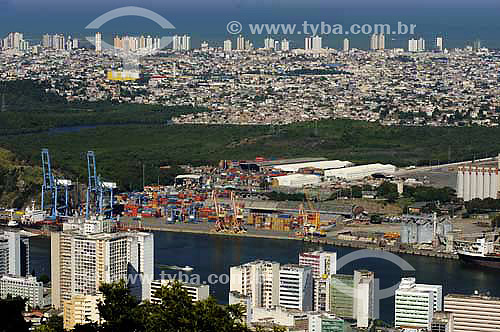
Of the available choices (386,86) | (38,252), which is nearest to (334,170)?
(38,252)

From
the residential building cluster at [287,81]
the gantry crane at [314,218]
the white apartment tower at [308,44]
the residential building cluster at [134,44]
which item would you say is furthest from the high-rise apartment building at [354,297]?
the white apartment tower at [308,44]

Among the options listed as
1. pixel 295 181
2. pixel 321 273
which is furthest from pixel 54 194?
pixel 321 273

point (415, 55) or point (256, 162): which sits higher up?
point (415, 55)

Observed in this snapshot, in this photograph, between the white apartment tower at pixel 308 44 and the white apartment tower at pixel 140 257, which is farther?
the white apartment tower at pixel 308 44

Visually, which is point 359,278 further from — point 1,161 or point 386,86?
point 386,86

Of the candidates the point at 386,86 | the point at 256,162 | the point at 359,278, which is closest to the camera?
the point at 359,278

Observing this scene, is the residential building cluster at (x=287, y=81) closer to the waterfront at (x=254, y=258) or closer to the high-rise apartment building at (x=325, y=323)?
the waterfront at (x=254, y=258)
